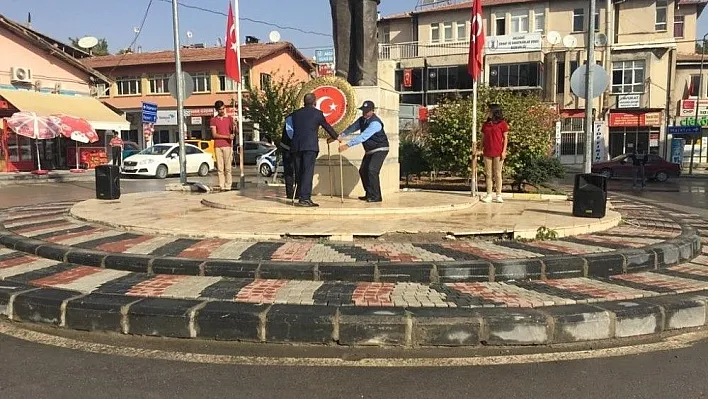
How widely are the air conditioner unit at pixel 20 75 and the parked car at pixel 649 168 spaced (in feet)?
90.4

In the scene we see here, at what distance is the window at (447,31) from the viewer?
43162 mm

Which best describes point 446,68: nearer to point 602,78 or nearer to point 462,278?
point 602,78

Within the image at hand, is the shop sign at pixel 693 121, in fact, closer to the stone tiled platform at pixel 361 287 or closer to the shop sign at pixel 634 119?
the shop sign at pixel 634 119

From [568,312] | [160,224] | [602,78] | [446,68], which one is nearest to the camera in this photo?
[568,312]

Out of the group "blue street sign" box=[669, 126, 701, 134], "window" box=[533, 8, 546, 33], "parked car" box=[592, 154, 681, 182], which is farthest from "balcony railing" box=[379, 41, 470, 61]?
"parked car" box=[592, 154, 681, 182]

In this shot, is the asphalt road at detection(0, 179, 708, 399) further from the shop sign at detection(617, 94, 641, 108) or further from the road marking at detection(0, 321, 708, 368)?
the shop sign at detection(617, 94, 641, 108)

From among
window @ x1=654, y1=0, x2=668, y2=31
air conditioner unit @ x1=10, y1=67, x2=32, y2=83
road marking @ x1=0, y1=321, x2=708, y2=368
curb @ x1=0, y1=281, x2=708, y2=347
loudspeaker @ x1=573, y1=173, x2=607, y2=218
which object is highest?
window @ x1=654, y1=0, x2=668, y2=31

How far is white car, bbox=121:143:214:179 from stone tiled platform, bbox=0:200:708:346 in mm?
16919

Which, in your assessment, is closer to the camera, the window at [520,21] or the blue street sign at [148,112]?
the blue street sign at [148,112]

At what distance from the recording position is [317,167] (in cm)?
1057

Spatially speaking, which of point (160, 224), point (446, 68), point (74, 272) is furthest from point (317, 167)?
point (446, 68)

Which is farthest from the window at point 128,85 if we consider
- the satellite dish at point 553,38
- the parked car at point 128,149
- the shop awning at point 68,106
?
the satellite dish at point 553,38

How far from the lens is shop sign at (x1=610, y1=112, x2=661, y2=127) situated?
3772 cm

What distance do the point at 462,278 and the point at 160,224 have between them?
443 centimetres
